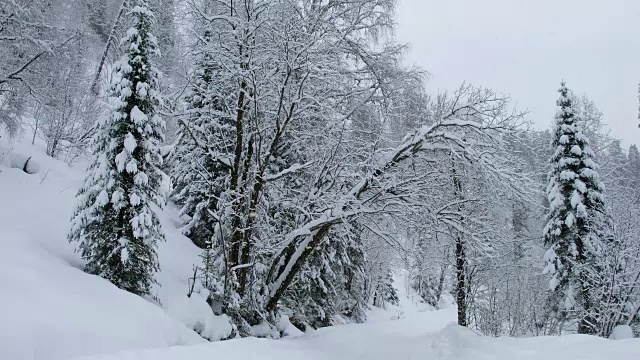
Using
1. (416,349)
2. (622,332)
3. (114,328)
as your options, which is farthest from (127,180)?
(622,332)

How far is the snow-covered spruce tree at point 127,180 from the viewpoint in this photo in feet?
32.6

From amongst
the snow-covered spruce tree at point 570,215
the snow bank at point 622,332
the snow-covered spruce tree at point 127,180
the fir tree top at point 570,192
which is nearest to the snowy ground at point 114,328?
the snow-covered spruce tree at point 127,180

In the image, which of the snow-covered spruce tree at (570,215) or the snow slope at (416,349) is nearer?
the snow slope at (416,349)

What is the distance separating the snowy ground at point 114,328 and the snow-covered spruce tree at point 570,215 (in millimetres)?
9178

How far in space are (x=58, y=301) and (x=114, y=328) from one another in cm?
92

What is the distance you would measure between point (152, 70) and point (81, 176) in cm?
786

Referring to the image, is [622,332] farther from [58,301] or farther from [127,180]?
[127,180]

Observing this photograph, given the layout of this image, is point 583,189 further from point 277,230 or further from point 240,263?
point 240,263

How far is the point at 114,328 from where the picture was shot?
22.2ft

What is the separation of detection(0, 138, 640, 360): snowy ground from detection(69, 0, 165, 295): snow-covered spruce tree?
915 mm

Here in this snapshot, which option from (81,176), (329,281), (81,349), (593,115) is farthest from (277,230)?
(593,115)

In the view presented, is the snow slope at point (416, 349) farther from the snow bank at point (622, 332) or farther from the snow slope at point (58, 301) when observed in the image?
the snow bank at point (622, 332)

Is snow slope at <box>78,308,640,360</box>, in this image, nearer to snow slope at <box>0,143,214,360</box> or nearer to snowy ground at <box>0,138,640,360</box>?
snowy ground at <box>0,138,640,360</box>

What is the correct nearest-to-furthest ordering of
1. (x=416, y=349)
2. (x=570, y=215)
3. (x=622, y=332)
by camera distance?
1. (x=416, y=349)
2. (x=622, y=332)
3. (x=570, y=215)
